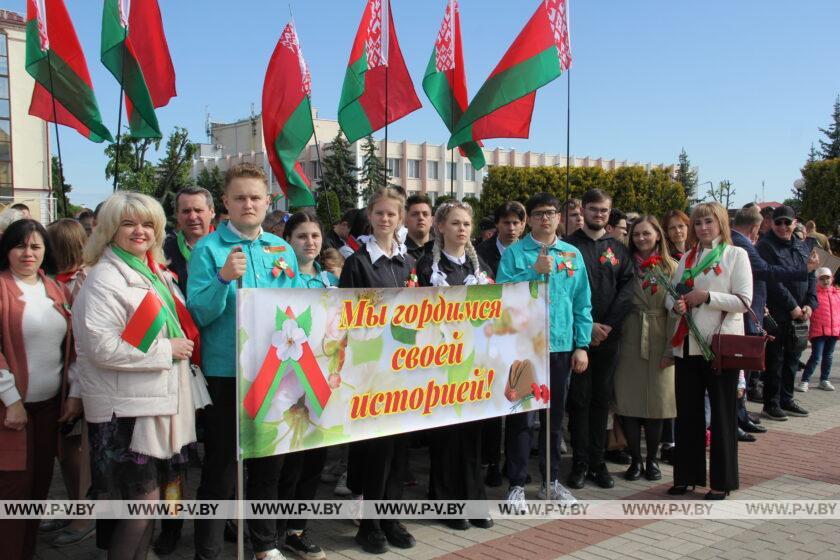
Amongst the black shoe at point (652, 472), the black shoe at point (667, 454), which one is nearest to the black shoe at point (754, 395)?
the black shoe at point (667, 454)

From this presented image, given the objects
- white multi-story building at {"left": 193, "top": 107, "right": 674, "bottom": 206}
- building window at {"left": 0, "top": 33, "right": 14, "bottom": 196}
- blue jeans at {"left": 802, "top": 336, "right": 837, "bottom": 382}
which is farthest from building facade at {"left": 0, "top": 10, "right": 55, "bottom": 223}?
blue jeans at {"left": 802, "top": 336, "right": 837, "bottom": 382}

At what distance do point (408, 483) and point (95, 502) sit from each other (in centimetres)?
242

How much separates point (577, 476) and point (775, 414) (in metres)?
4.10

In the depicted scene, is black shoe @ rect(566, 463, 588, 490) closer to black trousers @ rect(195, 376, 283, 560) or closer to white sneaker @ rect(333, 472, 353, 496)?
white sneaker @ rect(333, 472, 353, 496)

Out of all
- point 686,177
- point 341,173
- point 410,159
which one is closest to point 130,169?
point 341,173

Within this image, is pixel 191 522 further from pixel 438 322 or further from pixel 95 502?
pixel 438 322

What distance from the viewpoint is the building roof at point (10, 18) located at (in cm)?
3970

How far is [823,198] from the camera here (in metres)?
47.4

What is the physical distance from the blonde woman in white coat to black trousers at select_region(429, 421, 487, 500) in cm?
176

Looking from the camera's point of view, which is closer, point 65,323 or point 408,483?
point 65,323

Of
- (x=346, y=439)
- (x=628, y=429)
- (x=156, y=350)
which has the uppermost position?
(x=156, y=350)

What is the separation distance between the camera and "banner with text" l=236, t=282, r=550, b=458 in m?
3.64

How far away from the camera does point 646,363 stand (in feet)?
20.1

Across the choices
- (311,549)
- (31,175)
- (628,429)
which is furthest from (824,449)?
(31,175)
